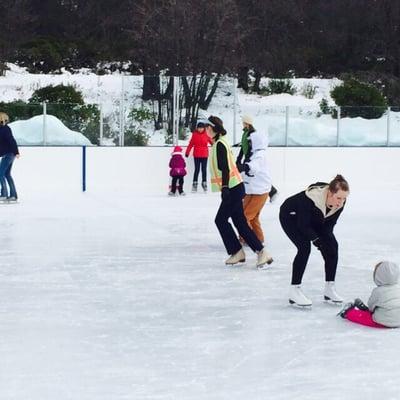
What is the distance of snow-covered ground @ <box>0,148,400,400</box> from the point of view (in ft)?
14.8

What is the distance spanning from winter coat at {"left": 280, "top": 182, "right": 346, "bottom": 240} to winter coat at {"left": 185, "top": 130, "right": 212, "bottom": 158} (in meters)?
9.16

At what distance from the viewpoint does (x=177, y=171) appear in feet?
48.0

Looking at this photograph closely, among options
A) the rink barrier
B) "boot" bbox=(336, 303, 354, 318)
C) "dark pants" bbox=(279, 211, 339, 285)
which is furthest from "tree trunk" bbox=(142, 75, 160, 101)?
"boot" bbox=(336, 303, 354, 318)

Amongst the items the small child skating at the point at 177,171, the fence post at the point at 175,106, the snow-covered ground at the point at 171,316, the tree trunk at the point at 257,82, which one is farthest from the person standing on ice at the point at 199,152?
the tree trunk at the point at 257,82

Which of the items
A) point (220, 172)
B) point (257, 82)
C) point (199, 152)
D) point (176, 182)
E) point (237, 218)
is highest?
point (257, 82)

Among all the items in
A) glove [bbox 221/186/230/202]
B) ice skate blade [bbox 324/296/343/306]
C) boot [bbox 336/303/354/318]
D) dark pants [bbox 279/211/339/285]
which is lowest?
ice skate blade [bbox 324/296/343/306]

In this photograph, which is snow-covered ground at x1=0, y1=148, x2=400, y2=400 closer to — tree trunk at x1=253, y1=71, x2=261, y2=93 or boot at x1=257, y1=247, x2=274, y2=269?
boot at x1=257, y1=247, x2=274, y2=269

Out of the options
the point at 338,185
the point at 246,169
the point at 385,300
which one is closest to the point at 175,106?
the point at 246,169

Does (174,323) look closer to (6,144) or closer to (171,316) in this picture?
(171,316)

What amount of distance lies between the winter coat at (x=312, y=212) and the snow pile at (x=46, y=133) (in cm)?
966

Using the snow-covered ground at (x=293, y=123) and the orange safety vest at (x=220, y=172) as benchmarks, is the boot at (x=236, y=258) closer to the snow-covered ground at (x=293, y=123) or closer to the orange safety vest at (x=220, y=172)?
the orange safety vest at (x=220, y=172)

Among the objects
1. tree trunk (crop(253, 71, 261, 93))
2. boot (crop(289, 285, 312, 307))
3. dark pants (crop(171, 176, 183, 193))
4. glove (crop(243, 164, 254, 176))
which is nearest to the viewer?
boot (crop(289, 285, 312, 307))

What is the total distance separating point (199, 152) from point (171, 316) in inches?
365

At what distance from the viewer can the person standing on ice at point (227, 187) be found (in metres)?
7.48
